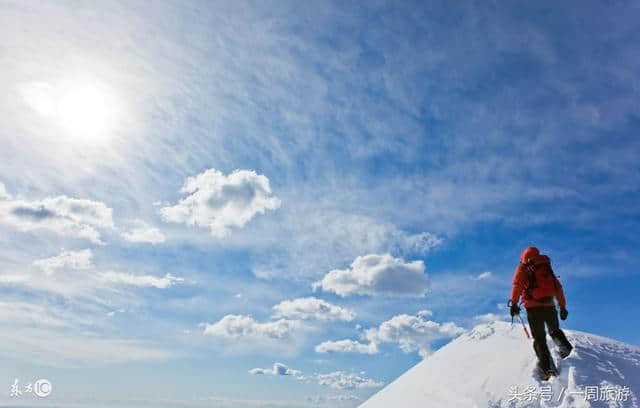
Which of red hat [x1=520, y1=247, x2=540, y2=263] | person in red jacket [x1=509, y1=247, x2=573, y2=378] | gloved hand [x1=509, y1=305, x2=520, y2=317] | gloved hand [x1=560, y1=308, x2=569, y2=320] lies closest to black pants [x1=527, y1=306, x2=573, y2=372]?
person in red jacket [x1=509, y1=247, x2=573, y2=378]

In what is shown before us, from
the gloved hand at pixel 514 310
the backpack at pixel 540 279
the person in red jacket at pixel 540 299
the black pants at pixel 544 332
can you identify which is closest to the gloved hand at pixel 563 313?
the person in red jacket at pixel 540 299

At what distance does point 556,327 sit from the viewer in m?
13.1

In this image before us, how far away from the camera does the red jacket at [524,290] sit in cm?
1309

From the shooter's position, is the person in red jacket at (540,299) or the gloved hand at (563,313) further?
the gloved hand at (563,313)

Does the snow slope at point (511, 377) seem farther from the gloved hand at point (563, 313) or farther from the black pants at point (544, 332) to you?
the gloved hand at point (563, 313)

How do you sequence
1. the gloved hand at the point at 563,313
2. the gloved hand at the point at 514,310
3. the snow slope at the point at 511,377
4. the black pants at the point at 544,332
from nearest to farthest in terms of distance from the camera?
the snow slope at the point at 511,377
the black pants at the point at 544,332
the gloved hand at the point at 563,313
the gloved hand at the point at 514,310

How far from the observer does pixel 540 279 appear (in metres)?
13.0

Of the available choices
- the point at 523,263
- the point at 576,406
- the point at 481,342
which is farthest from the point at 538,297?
the point at 481,342

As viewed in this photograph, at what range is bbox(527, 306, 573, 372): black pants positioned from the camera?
1281 centimetres

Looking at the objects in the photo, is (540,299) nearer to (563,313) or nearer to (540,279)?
(540,279)

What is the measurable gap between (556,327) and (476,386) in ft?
9.51

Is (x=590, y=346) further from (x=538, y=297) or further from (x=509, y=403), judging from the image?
(x=509, y=403)

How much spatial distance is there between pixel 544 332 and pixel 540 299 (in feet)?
3.11

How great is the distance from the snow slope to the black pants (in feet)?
1.26
